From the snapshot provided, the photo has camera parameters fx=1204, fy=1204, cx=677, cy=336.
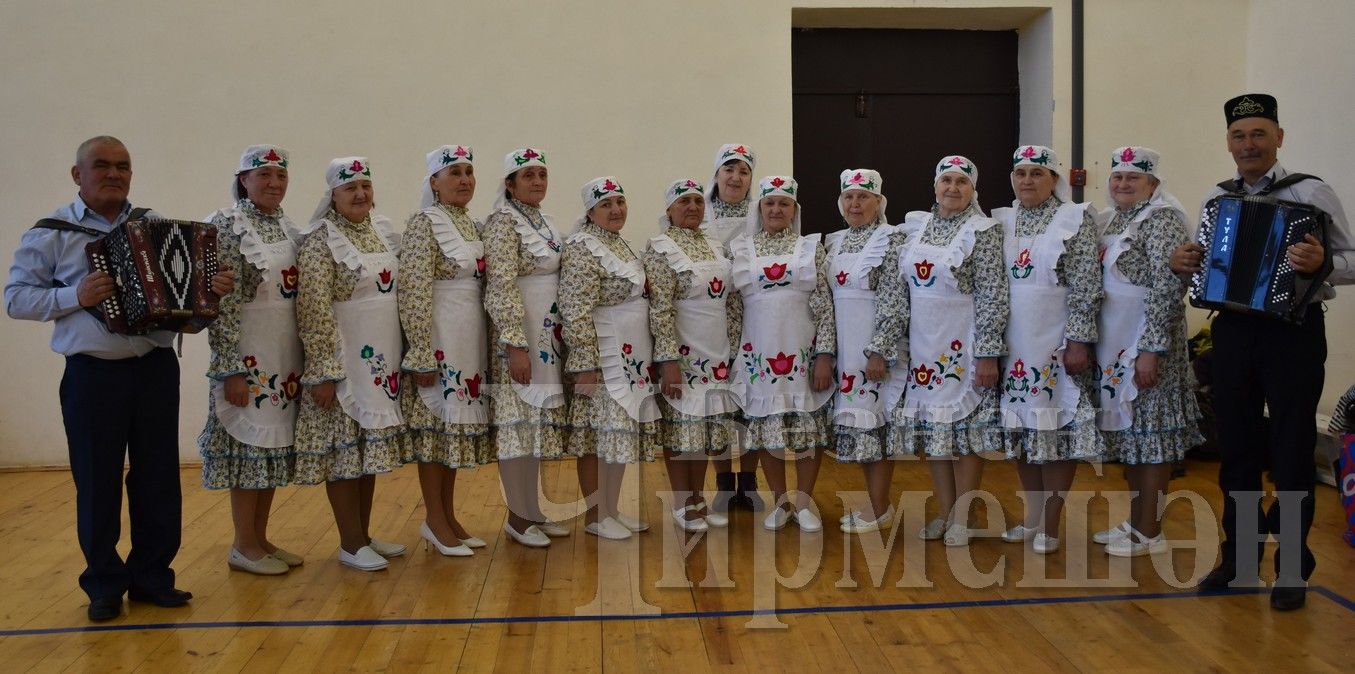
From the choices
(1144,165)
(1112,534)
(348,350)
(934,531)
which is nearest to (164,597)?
(348,350)

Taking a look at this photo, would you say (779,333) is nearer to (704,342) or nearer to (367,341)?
(704,342)

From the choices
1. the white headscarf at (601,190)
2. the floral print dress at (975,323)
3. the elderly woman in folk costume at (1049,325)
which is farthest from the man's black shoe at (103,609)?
the elderly woman in folk costume at (1049,325)

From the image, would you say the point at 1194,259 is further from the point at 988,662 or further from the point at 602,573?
the point at 602,573

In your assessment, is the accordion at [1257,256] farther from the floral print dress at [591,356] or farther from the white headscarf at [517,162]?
the white headscarf at [517,162]

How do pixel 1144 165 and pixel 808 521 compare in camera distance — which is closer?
pixel 1144 165

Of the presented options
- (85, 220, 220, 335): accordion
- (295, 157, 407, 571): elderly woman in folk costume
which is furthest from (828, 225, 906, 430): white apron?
(85, 220, 220, 335): accordion

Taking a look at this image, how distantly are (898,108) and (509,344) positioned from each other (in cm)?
372

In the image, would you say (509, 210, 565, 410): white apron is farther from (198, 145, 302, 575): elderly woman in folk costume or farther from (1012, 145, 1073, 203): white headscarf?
(1012, 145, 1073, 203): white headscarf

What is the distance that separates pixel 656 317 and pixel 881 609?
4.65 feet

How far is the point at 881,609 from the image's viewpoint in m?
3.73

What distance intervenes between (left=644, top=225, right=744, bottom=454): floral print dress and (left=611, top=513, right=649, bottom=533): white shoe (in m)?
0.41

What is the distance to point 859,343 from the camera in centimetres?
457

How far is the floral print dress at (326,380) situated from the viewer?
4.12m

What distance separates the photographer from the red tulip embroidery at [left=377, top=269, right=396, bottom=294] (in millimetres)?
4273
